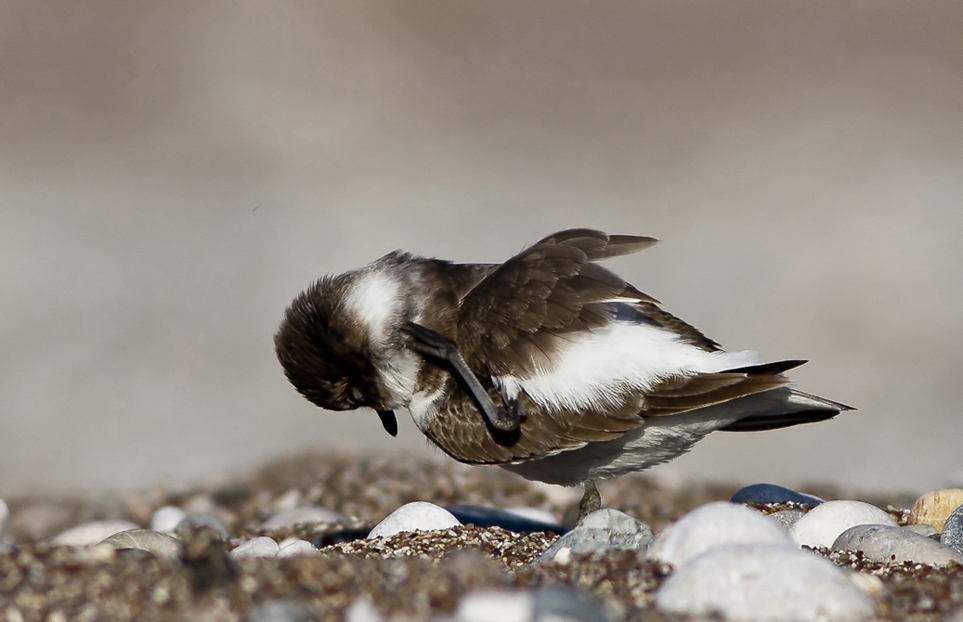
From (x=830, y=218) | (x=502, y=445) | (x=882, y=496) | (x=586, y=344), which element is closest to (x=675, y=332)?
(x=586, y=344)

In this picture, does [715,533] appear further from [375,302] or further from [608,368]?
[375,302]

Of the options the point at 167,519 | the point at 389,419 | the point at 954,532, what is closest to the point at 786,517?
the point at 954,532

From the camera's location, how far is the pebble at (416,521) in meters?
5.09

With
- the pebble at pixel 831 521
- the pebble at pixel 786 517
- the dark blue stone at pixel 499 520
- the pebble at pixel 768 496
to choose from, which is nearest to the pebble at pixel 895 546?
the pebble at pixel 831 521

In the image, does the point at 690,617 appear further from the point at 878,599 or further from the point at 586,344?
the point at 586,344

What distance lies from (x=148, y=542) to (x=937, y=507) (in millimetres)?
3907

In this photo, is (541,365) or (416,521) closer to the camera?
(541,365)

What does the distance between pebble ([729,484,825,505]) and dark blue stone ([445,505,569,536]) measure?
101 centimetres

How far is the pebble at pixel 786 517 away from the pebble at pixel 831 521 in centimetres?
23

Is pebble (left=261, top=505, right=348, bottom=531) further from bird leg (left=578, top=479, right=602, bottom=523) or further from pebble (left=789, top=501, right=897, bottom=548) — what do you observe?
pebble (left=789, top=501, right=897, bottom=548)

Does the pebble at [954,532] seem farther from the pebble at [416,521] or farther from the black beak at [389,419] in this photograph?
the black beak at [389,419]

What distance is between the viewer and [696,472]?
9.17 m

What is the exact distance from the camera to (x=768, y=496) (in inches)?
230

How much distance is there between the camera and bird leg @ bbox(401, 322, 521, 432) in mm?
4863
